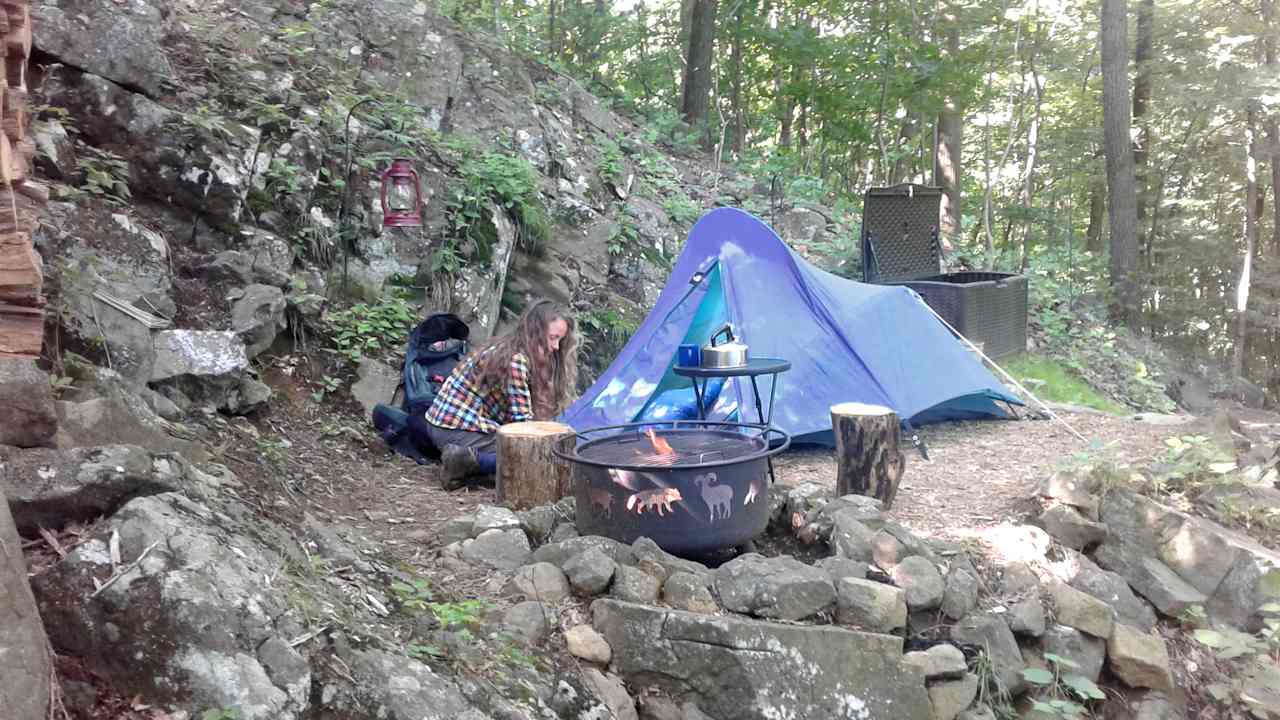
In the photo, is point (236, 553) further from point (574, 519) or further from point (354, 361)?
point (354, 361)

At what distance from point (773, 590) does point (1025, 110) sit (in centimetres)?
1625

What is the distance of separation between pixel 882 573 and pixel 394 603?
2.07m

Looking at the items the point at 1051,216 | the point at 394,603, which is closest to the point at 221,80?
the point at 394,603

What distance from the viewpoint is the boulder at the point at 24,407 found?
8.63 ft

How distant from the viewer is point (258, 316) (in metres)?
5.44

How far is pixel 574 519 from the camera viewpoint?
423 cm

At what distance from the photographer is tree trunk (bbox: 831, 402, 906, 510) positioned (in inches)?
186

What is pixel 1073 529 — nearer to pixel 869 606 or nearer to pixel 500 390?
pixel 869 606

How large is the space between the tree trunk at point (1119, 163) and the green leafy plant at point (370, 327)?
9.66m

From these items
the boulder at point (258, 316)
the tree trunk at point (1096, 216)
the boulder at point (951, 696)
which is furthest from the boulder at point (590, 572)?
the tree trunk at point (1096, 216)

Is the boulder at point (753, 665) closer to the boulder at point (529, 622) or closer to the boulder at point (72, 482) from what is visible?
the boulder at point (529, 622)

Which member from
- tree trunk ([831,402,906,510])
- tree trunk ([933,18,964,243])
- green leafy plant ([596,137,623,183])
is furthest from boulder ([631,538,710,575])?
tree trunk ([933,18,964,243])

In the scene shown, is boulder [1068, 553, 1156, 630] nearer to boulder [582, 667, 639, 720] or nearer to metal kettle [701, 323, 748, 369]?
metal kettle [701, 323, 748, 369]

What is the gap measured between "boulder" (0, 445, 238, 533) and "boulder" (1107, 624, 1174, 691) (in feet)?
12.5
